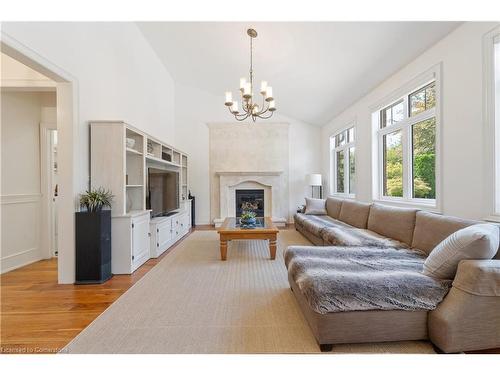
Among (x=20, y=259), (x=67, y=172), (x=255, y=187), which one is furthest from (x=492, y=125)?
(x=20, y=259)

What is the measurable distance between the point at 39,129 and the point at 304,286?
4.29 meters

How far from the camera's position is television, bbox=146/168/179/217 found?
166 inches

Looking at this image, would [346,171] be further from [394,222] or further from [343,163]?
[394,222]

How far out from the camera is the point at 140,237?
352 centimetres

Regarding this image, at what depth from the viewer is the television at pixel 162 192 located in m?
4.21

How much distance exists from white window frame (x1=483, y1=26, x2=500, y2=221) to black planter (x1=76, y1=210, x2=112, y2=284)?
397cm

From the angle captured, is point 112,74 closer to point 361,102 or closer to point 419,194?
point 361,102

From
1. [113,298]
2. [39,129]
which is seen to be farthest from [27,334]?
[39,129]

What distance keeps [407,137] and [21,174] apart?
5559 millimetres

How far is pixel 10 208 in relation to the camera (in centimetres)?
341

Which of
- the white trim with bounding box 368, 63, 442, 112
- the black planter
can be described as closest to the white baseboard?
the black planter

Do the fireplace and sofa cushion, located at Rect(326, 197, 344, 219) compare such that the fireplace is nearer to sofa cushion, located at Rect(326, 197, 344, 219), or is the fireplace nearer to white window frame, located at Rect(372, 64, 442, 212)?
sofa cushion, located at Rect(326, 197, 344, 219)

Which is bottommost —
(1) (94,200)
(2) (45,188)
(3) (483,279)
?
(3) (483,279)

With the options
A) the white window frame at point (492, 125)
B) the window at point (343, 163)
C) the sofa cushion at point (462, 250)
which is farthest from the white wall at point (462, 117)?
the window at point (343, 163)
